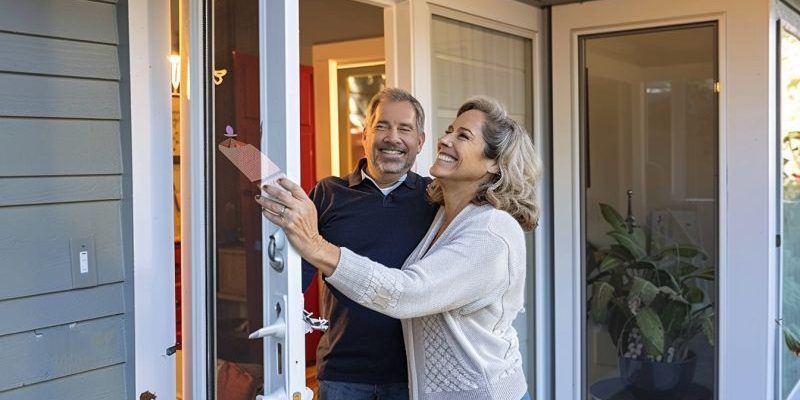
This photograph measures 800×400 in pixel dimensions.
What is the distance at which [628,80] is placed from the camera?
3725 mm

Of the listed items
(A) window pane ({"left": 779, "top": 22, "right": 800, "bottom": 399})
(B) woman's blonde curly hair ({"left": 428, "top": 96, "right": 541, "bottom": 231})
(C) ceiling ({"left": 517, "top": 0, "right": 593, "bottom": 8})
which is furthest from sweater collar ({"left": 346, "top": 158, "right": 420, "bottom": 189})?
(A) window pane ({"left": 779, "top": 22, "right": 800, "bottom": 399})

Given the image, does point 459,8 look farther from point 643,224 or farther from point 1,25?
point 1,25

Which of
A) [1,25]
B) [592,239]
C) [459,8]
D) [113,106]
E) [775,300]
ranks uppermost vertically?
[459,8]

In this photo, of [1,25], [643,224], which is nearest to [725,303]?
[643,224]

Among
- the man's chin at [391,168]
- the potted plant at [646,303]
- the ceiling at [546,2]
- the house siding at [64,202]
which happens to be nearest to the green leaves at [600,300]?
the potted plant at [646,303]

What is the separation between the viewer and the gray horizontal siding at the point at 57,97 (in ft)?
5.31

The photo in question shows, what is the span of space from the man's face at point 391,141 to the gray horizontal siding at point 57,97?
682mm

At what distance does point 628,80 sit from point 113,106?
2635 millimetres

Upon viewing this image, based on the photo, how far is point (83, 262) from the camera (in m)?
1.74

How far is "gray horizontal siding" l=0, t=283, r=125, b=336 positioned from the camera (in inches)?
64.3

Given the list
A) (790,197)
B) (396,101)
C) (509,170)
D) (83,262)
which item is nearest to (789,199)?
(790,197)

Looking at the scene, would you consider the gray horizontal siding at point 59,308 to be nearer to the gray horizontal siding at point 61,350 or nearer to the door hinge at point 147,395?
the gray horizontal siding at point 61,350

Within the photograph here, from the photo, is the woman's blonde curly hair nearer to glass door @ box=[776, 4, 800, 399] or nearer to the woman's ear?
the woman's ear

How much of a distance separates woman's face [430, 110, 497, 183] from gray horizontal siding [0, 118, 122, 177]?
74 cm
